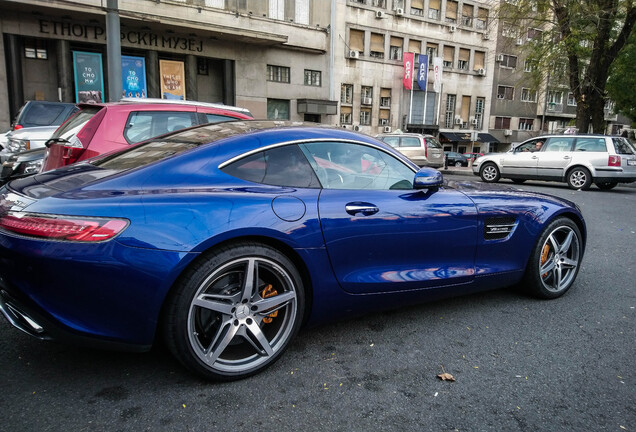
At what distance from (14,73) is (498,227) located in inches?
957

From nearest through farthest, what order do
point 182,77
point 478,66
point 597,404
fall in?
point 597,404
point 182,77
point 478,66

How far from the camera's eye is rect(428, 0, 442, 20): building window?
35.3 meters

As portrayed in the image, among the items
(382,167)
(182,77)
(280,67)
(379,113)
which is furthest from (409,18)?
(382,167)

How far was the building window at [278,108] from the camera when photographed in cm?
2884

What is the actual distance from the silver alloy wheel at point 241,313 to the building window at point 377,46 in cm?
3261

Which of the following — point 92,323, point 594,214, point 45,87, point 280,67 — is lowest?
point 594,214

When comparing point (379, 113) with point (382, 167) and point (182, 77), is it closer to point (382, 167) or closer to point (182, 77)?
point (182, 77)

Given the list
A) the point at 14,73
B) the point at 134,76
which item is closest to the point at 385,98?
the point at 134,76

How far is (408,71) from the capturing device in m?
33.8

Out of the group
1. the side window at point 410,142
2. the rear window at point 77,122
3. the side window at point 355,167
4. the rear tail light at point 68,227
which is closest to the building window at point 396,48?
the side window at point 410,142

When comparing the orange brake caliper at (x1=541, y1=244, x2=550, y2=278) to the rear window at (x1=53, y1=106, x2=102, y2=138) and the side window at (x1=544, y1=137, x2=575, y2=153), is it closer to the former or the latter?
the rear window at (x1=53, y1=106, x2=102, y2=138)

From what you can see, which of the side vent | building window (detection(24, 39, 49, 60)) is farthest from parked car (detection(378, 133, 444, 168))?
building window (detection(24, 39, 49, 60))

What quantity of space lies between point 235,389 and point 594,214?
333 inches

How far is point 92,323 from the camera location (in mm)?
2086
